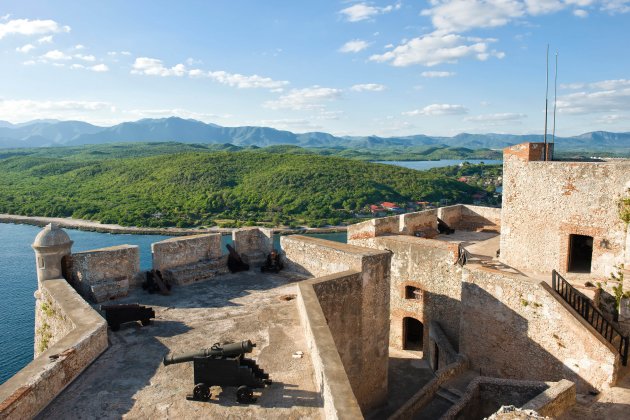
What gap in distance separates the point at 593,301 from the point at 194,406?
32.0ft

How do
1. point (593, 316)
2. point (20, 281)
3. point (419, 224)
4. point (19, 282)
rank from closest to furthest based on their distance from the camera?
1. point (593, 316)
2. point (419, 224)
3. point (19, 282)
4. point (20, 281)

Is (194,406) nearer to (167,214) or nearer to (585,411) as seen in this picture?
(585,411)

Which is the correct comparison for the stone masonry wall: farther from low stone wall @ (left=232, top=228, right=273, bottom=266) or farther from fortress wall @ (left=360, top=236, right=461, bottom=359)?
fortress wall @ (left=360, top=236, right=461, bottom=359)

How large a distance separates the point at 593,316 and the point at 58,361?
11.2 metres

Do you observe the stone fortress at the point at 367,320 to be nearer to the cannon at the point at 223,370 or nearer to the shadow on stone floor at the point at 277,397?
the shadow on stone floor at the point at 277,397

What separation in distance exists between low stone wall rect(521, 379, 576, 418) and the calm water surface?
1062 inches

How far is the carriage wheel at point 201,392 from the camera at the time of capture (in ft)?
20.0

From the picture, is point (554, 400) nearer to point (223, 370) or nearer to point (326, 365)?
point (326, 365)

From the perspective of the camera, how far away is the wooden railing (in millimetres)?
10484

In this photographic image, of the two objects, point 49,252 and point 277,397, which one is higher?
point 49,252

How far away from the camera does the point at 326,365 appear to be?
6047 millimetres

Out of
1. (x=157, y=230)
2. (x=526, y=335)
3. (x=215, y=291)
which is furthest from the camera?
(x=157, y=230)

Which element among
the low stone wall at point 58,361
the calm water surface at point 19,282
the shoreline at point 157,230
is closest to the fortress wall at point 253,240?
the low stone wall at point 58,361

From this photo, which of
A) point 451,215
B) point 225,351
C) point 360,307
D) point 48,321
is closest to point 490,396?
point 360,307
